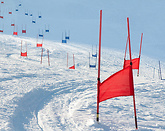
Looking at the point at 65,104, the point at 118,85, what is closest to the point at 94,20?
the point at 65,104

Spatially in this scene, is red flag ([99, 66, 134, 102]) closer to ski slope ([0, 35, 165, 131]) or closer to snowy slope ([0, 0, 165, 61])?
ski slope ([0, 35, 165, 131])

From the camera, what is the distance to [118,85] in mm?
4625

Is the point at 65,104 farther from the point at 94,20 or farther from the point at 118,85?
the point at 94,20

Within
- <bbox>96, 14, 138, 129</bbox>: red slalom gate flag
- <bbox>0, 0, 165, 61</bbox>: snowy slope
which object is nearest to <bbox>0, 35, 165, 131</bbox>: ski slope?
<bbox>96, 14, 138, 129</bbox>: red slalom gate flag

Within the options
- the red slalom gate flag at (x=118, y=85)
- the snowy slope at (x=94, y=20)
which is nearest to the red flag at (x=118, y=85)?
the red slalom gate flag at (x=118, y=85)

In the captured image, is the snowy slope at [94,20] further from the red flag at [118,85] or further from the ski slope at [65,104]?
the red flag at [118,85]

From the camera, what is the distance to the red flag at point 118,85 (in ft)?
14.9

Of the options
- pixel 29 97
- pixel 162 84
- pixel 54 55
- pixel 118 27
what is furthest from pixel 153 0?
pixel 29 97

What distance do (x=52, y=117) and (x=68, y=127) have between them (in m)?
0.60

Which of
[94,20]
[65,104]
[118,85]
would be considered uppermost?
[94,20]

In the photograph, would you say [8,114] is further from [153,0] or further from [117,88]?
[153,0]

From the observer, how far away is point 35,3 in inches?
1900

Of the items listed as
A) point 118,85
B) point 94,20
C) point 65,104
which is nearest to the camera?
point 118,85

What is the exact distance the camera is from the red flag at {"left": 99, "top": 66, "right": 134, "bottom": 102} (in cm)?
454
